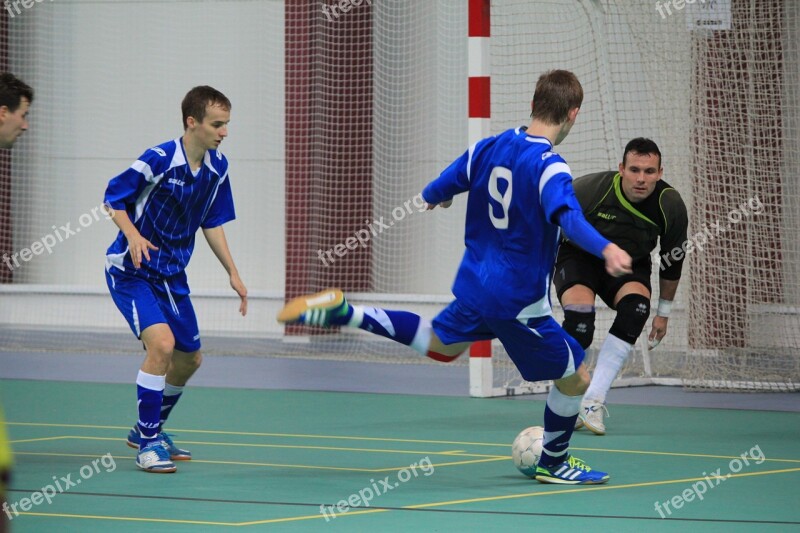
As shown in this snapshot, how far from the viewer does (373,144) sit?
1298cm

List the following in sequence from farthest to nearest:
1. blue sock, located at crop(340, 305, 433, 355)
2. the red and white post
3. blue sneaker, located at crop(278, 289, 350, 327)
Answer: the red and white post
blue sock, located at crop(340, 305, 433, 355)
blue sneaker, located at crop(278, 289, 350, 327)

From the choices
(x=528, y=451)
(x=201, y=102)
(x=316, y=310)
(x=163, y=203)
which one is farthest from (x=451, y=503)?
(x=201, y=102)

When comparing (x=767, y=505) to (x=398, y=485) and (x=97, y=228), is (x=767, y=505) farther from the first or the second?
(x=97, y=228)

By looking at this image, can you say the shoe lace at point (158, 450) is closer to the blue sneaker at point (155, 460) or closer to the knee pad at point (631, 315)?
the blue sneaker at point (155, 460)

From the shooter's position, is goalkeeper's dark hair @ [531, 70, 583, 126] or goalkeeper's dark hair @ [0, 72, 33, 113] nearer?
goalkeeper's dark hair @ [0, 72, 33, 113]


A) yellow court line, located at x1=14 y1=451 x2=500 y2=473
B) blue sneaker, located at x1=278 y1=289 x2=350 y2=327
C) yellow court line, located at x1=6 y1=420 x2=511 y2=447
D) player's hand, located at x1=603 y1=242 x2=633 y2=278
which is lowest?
yellow court line, located at x1=6 y1=420 x2=511 y2=447

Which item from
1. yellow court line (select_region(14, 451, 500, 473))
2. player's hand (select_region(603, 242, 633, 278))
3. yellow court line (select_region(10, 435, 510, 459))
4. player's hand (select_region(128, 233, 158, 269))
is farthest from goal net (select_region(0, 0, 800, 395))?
player's hand (select_region(603, 242, 633, 278))

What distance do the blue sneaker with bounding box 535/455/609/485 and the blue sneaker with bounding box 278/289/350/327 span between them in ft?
3.73

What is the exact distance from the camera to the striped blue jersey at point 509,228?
5.11m

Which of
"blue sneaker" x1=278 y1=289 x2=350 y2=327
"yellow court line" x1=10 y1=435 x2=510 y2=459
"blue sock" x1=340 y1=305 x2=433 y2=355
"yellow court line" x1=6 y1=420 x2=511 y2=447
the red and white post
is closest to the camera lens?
"blue sneaker" x1=278 y1=289 x2=350 y2=327

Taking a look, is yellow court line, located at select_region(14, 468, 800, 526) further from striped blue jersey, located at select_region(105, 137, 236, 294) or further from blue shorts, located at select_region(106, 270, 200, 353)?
striped blue jersey, located at select_region(105, 137, 236, 294)

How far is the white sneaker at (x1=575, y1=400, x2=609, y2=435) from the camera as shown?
7.09 metres

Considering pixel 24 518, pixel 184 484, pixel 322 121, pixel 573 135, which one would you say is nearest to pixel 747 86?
pixel 573 135

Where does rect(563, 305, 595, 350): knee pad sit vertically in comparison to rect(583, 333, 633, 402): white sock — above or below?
above
